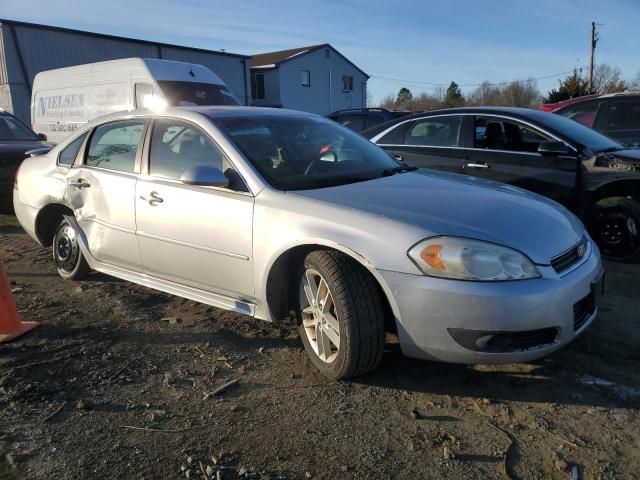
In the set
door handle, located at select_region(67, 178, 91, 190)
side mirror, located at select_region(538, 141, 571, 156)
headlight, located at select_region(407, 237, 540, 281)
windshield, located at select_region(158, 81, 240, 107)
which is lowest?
headlight, located at select_region(407, 237, 540, 281)

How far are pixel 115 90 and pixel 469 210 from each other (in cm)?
1070

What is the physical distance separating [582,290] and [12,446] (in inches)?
117

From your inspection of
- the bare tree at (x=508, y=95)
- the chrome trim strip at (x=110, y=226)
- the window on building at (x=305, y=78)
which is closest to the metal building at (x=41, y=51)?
the window on building at (x=305, y=78)

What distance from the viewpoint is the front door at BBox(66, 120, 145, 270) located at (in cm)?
413

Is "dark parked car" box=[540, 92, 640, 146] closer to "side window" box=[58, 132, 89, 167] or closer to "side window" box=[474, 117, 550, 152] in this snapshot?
"side window" box=[474, 117, 550, 152]

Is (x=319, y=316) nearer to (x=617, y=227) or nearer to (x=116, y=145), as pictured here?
(x=116, y=145)

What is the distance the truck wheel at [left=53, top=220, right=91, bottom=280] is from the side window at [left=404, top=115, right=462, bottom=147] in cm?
383

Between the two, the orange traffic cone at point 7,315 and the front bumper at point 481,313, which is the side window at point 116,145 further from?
the front bumper at point 481,313

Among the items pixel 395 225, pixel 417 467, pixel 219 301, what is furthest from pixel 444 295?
pixel 219 301

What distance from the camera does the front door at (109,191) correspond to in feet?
13.6

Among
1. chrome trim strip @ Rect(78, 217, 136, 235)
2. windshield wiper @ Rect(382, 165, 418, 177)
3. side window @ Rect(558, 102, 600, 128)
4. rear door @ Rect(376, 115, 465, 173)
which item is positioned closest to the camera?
windshield wiper @ Rect(382, 165, 418, 177)

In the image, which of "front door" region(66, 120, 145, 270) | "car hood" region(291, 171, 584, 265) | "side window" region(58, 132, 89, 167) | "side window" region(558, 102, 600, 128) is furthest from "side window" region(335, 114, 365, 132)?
"car hood" region(291, 171, 584, 265)

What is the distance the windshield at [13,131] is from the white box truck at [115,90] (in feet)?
9.64

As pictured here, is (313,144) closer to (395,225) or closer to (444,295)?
(395,225)
